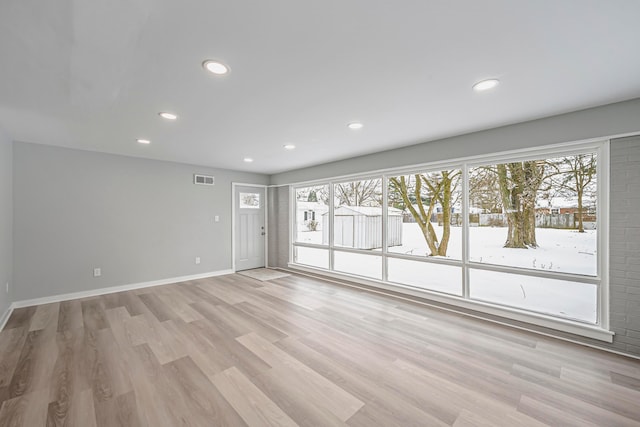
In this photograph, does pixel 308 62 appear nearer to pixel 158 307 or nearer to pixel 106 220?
pixel 158 307

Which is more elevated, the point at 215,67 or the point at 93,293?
the point at 215,67

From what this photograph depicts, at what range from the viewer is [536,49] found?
168 centimetres

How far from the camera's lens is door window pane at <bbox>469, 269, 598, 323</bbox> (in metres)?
2.71

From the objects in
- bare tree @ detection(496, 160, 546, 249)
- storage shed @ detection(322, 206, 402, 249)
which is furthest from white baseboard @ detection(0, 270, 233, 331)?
bare tree @ detection(496, 160, 546, 249)

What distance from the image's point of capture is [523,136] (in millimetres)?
2965

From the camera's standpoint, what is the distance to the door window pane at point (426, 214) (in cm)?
369

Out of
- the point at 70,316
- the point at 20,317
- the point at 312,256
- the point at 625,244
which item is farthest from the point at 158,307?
the point at 625,244

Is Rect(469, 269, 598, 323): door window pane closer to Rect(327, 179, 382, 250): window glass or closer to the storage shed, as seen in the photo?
the storage shed

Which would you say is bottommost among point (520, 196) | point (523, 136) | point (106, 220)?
point (106, 220)

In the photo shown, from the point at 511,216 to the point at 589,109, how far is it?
128 centimetres

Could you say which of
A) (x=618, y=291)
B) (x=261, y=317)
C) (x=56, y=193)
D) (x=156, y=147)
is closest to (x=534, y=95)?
(x=618, y=291)

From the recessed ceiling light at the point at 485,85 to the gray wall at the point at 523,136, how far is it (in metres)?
0.70

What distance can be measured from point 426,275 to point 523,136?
219 cm

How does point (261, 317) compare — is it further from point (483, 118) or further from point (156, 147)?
point (483, 118)
